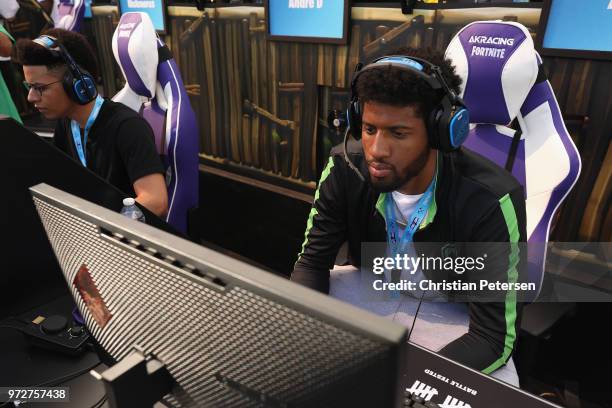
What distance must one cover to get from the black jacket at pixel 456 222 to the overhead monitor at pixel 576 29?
0.96 m

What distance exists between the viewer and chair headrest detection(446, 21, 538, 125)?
1.05 metres

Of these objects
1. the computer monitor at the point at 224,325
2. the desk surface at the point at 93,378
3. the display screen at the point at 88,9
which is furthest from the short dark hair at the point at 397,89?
the display screen at the point at 88,9

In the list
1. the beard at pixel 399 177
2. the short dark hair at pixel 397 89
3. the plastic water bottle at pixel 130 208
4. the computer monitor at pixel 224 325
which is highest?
the short dark hair at pixel 397 89

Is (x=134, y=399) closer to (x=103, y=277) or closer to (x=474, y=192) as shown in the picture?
(x=103, y=277)

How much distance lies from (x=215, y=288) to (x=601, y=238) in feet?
6.54

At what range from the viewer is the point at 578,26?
5.24ft

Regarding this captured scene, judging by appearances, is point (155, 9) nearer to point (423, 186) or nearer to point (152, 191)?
point (152, 191)

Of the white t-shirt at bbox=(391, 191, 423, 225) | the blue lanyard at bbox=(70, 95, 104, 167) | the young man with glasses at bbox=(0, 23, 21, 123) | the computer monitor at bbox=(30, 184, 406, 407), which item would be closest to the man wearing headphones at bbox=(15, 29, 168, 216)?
the blue lanyard at bbox=(70, 95, 104, 167)

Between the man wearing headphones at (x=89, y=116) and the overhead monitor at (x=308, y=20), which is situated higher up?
the overhead monitor at (x=308, y=20)

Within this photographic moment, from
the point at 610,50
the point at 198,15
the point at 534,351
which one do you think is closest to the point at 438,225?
the point at 534,351

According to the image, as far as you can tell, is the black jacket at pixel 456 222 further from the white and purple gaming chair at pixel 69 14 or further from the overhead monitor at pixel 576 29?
the white and purple gaming chair at pixel 69 14

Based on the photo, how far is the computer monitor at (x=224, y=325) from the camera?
0.91 feet

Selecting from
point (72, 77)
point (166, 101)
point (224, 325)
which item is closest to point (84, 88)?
point (72, 77)

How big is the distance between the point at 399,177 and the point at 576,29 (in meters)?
1.19
